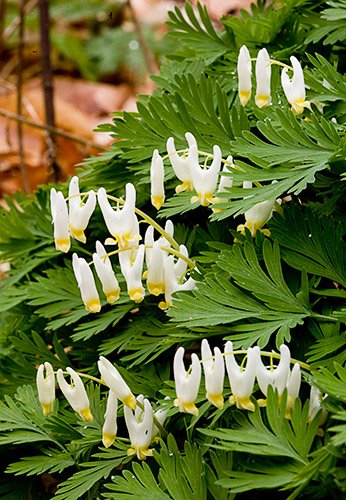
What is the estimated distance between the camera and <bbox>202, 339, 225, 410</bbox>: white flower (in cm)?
70

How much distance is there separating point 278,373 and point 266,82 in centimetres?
45

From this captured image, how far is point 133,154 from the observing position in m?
1.03

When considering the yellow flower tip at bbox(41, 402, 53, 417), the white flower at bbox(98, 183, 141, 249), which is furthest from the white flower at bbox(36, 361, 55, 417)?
the white flower at bbox(98, 183, 141, 249)

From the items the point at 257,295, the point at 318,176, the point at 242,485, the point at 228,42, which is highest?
the point at 228,42

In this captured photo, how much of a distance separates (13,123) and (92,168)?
279 cm

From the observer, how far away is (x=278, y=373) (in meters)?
0.70

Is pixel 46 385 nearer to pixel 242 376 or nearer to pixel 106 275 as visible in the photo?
pixel 106 275

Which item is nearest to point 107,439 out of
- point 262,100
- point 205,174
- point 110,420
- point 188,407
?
point 110,420

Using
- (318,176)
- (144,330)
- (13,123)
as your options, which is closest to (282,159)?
(318,176)

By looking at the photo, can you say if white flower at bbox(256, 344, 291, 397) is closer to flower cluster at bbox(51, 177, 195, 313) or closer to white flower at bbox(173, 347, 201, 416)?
white flower at bbox(173, 347, 201, 416)

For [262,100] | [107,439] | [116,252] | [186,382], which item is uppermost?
[262,100]

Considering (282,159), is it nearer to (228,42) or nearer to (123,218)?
(123,218)

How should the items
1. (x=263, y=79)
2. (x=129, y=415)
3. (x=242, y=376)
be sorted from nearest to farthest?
1. (x=242, y=376)
2. (x=129, y=415)
3. (x=263, y=79)

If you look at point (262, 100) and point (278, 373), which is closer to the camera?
point (278, 373)
